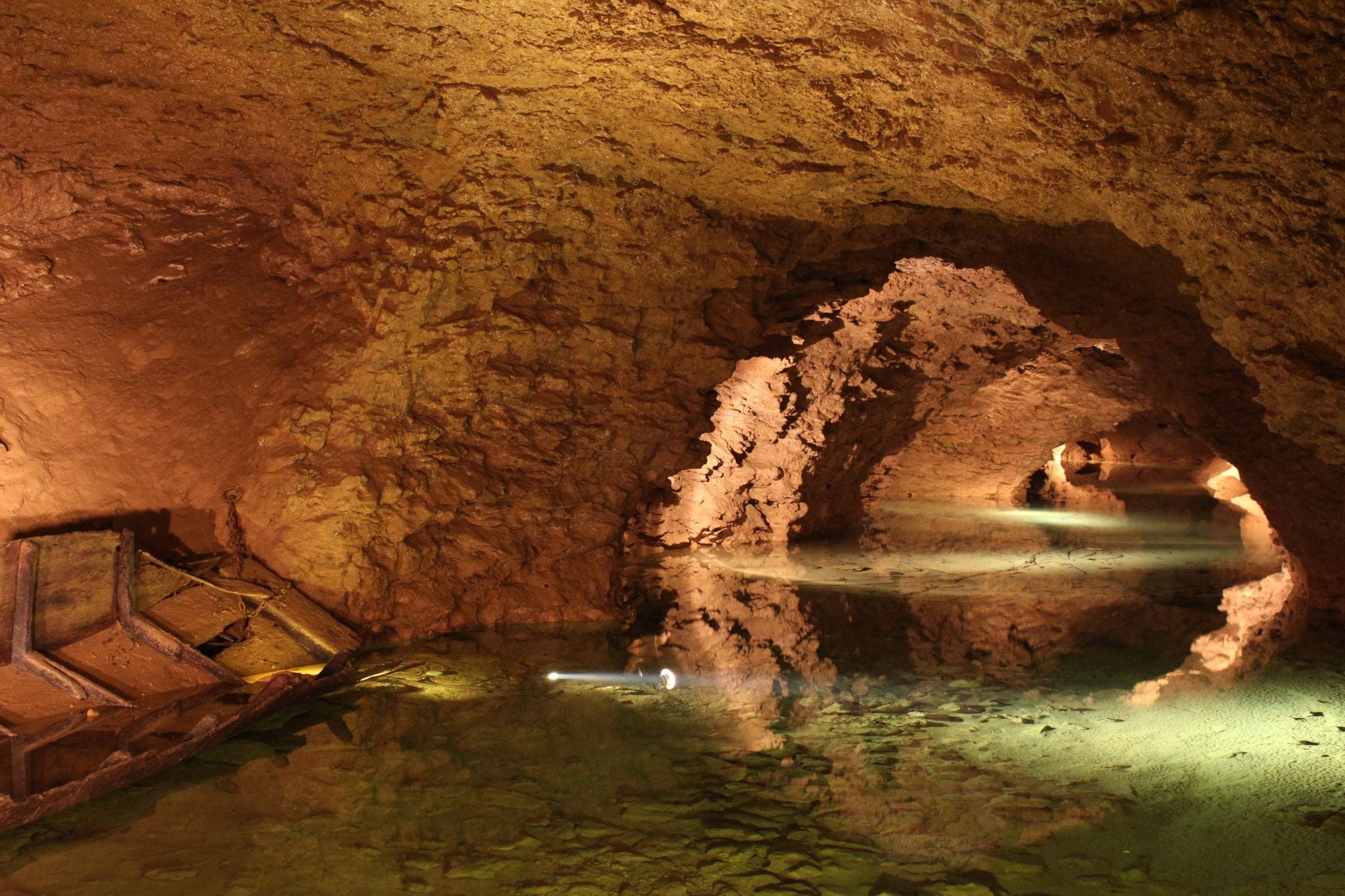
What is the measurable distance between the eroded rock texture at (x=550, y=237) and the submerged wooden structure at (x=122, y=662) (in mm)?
439

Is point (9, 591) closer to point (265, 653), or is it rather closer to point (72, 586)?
point (72, 586)

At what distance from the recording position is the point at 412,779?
3.31 meters

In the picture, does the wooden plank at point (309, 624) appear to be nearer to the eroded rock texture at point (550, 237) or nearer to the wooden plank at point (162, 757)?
the eroded rock texture at point (550, 237)

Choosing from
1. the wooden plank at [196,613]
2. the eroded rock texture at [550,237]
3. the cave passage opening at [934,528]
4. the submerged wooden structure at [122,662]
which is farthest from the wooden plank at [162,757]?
the cave passage opening at [934,528]

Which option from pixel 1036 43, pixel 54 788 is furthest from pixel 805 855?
pixel 1036 43

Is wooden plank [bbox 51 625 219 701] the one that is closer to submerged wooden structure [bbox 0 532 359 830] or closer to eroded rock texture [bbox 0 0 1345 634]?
submerged wooden structure [bbox 0 532 359 830]

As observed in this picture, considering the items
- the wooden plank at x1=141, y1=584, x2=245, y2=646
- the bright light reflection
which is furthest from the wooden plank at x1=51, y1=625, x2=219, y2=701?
the bright light reflection

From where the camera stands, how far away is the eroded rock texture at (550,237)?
10.8 ft

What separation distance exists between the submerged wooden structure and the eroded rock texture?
44 centimetres

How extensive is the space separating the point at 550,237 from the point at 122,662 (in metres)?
3.25

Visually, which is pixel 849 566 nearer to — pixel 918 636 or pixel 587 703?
pixel 918 636

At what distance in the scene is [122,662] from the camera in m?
4.12

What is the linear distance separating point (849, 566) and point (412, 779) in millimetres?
5794

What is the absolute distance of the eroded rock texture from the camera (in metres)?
3.30
